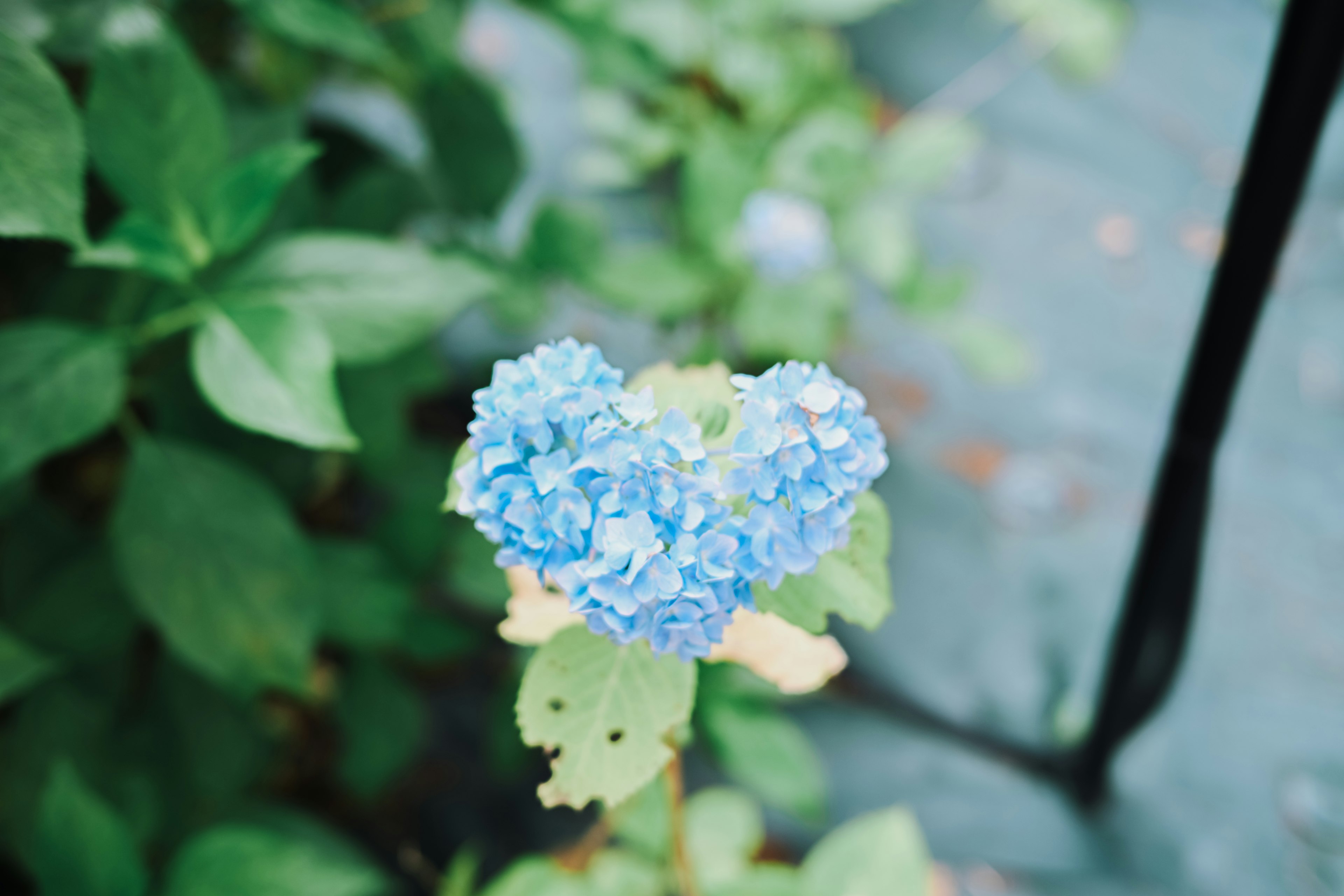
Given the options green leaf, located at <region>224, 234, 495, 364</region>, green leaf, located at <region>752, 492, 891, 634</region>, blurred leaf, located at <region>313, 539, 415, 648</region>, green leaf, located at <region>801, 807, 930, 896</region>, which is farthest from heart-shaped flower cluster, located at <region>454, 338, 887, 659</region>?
blurred leaf, located at <region>313, 539, 415, 648</region>

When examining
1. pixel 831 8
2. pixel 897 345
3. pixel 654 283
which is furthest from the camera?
pixel 897 345

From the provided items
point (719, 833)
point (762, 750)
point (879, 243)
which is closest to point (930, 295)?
point (879, 243)

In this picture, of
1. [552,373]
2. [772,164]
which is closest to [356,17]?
[552,373]

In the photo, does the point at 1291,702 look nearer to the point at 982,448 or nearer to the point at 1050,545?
the point at 1050,545

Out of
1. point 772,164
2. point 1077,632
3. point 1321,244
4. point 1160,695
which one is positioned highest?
point 772,164

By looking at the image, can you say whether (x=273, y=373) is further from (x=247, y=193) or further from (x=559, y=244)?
(x=559, y=244)

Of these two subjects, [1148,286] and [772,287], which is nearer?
[772,287]
